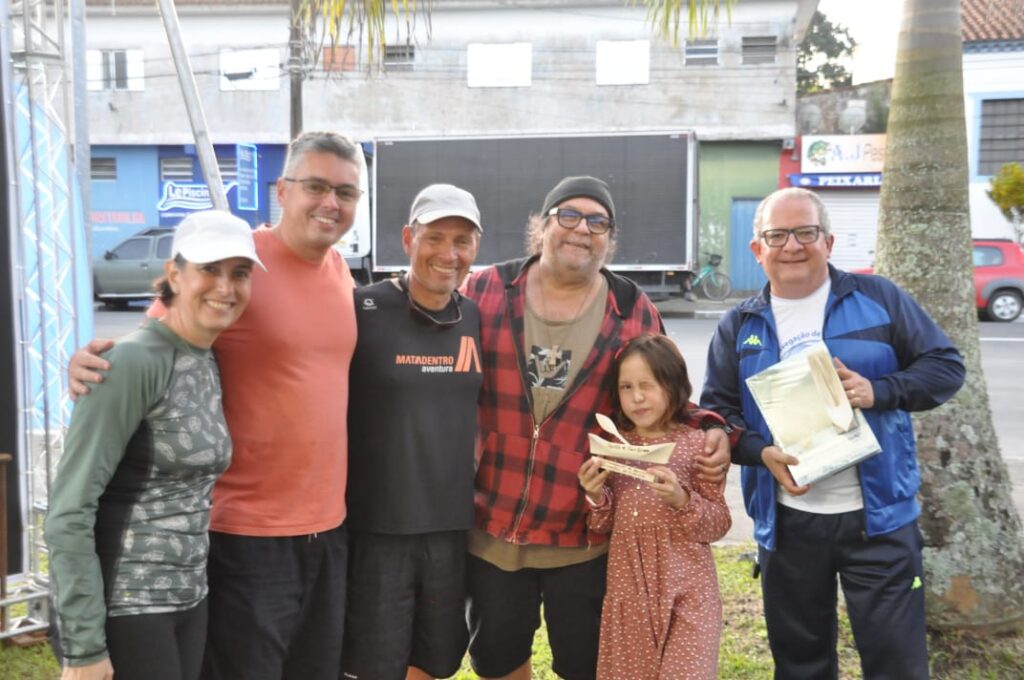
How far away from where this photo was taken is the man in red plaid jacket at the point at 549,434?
3.21 meters

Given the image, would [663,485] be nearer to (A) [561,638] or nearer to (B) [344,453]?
(A) [561,638]

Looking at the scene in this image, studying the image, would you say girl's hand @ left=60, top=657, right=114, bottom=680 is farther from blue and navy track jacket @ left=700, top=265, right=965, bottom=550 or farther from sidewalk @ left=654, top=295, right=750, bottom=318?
sidewalk @ left=654, top=295, right=750, bottom=318

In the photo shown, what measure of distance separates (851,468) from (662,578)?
0.76m

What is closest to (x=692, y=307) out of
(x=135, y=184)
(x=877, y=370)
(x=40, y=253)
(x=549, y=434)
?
(x=135, y=184)

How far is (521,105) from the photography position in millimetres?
26672

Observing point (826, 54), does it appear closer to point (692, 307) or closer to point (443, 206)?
point (692, 307)

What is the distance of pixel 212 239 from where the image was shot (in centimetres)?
247

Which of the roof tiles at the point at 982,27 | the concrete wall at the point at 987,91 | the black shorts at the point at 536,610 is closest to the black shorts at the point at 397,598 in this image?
the black shorts at the point at 536,610

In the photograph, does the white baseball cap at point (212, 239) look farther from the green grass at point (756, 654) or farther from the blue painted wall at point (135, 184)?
the blue painted wall at point (135, 184)

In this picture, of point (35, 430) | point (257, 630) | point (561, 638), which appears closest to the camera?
point (257, 630)

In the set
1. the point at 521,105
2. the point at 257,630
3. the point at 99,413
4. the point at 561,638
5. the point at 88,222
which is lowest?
the point at 561,638

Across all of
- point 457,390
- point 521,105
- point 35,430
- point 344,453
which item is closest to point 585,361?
point 457,390

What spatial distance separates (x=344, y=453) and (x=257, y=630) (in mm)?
600

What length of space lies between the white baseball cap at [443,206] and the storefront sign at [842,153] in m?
24.0
